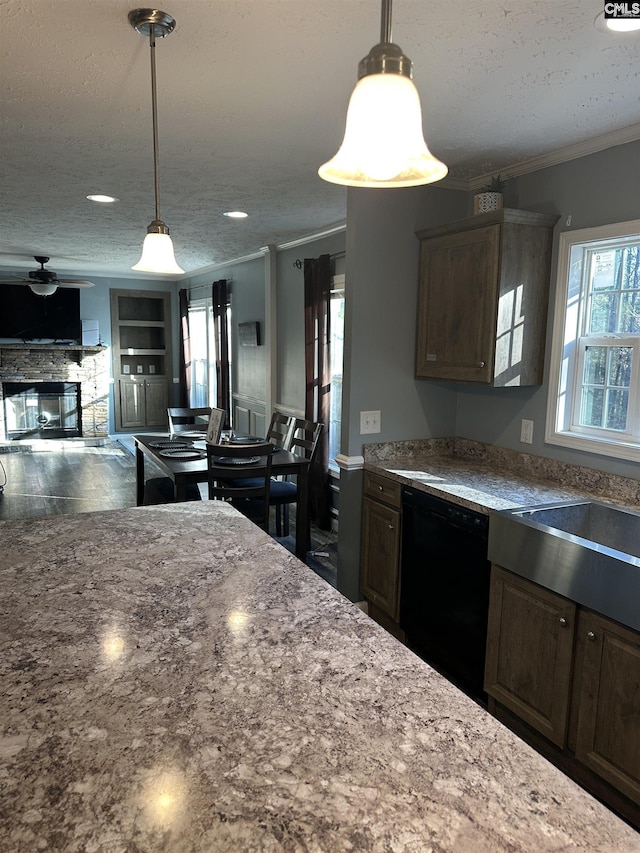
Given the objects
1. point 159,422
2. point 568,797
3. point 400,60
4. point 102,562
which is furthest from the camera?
point 159,422

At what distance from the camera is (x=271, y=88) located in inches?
86.0

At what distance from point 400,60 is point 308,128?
5.65 feet

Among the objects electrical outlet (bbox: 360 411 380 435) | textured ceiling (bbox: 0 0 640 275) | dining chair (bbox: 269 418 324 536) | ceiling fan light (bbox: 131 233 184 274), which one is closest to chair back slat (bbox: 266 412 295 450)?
dining chair (bbox: 269 418 324 536)

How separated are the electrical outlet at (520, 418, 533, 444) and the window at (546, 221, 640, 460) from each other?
0.41 ft

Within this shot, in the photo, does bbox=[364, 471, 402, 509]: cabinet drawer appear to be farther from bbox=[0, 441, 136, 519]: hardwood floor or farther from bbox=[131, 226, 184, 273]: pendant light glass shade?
bbox=[0, 441, 136, 519]: hardwood floor

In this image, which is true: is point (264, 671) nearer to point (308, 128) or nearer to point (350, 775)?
point (350, 775)

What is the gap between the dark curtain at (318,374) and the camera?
4957mm

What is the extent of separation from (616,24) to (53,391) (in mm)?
8655

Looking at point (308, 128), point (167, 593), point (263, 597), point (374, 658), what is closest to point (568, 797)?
point (374, 658)

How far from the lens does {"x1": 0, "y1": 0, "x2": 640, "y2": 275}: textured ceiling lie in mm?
1709

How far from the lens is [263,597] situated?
1.39 metres

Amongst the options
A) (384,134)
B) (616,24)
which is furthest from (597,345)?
(384,134)

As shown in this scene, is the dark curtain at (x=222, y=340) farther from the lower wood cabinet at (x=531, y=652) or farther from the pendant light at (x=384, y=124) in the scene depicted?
the pendant light at (x=384, y=124)

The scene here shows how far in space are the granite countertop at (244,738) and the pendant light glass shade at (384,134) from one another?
0.93 m
